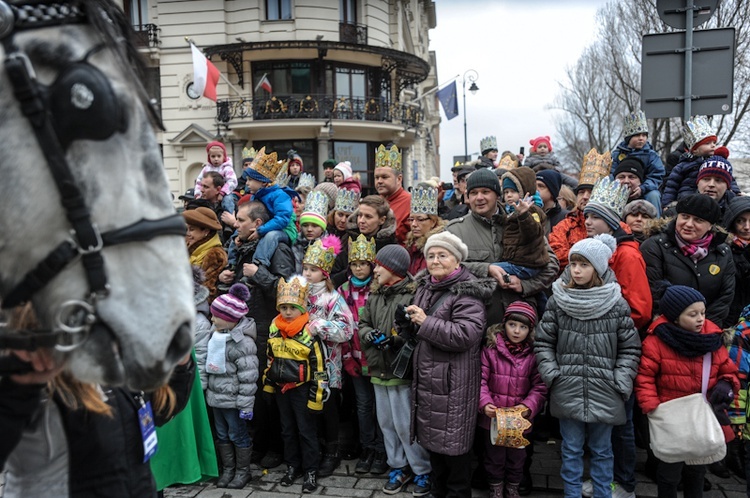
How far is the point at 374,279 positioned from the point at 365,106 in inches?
828

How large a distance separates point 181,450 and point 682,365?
387 centimetres

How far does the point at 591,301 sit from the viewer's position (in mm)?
4152

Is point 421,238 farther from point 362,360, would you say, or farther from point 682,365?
point 682,365

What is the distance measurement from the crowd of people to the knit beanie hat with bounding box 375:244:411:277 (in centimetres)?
2

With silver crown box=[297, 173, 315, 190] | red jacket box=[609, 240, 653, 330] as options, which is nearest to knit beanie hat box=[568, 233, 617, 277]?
red jacket box=[609, 240, 653, 330]

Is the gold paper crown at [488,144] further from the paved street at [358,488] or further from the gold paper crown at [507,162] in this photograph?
the paved street at [358,488]

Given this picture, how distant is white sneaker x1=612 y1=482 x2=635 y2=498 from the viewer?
436 centimetres

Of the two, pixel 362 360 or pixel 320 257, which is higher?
pixel 320 257

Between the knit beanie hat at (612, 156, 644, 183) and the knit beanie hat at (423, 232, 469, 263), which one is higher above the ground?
the knit beanie hat at (612, 156, 644, 183)

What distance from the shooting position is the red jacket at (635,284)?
14.6ft

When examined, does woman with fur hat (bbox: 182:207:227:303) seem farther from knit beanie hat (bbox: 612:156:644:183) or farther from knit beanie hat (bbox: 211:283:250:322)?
knit beanie hat (bbox: 612:156:644:183)

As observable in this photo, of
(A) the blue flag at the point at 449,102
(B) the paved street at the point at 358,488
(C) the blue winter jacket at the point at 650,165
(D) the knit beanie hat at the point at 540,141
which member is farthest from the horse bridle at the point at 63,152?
(A) the blue flag at the point at 449,102

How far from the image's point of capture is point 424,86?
4684cm

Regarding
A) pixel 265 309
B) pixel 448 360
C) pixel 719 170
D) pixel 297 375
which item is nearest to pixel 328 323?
pixel 297 375
